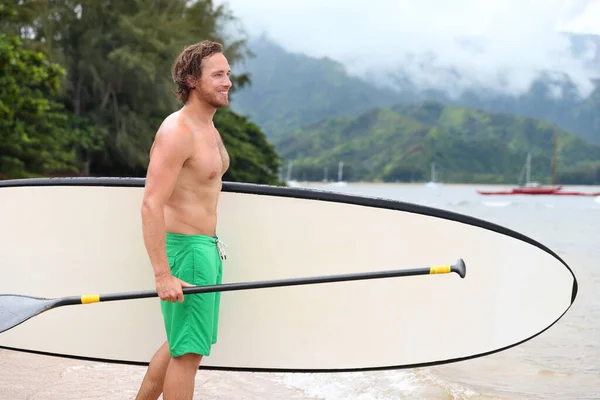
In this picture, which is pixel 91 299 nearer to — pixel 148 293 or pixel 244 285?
pixel 148 293

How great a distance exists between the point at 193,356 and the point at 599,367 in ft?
12.9

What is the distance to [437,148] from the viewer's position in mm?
125125

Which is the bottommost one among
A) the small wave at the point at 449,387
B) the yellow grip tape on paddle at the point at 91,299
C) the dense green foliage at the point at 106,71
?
the small wave at the point at 449,387

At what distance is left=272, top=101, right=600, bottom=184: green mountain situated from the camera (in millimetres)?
117875

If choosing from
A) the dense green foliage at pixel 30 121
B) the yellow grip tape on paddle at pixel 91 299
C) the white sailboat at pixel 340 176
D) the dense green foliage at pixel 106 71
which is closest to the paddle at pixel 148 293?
the yellow grip tape on paddle at pixel 91 299

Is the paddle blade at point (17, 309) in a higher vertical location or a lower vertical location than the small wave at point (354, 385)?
higher

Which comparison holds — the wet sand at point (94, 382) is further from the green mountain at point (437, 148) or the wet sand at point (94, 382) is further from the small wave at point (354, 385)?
the green mountain at point (437, 148)

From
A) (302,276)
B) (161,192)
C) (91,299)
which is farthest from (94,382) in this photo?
(161,192)

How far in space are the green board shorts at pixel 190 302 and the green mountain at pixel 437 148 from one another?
112 m

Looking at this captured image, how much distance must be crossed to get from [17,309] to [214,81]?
1370 millimetres

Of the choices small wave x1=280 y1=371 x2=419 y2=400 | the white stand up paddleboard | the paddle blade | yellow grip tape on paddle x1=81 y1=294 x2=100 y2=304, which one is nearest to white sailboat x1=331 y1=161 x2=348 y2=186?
small wave x1=280 y1=371 x2=419 y2=400

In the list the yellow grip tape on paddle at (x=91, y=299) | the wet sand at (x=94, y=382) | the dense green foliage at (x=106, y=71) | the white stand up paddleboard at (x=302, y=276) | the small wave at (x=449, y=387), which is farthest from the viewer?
the dense green foliage at (x=106, y=71)

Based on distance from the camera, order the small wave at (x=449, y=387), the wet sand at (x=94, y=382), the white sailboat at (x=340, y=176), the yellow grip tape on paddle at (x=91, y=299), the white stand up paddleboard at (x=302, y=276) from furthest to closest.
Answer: the white sailboat at (x=340, y=176), the small wave at (x=449, y=387), the wet sand at (x=94, y=382), the white stand up paddleboard at (x=302, y=276), the yellow grip tape on paddle at (x=91, y=299)

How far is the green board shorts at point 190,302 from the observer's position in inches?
100
